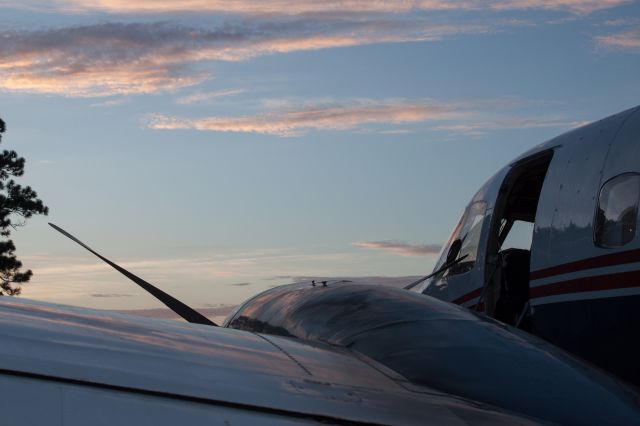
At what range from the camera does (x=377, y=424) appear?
133 inches

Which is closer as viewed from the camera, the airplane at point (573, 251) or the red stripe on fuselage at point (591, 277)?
the red stripe on fuselage at point (591, 277)

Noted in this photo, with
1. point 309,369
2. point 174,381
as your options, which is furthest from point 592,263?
point 174,381

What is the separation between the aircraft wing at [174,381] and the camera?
106 inches

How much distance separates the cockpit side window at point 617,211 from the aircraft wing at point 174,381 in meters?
4.67

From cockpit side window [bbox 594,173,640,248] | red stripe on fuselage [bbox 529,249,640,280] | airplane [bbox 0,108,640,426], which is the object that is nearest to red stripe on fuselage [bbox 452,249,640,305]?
red stripe on fuselage [bbox 529,249,640,280]

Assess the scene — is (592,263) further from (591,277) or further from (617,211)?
(617,211)

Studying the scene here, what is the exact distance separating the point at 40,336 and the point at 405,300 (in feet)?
11.2

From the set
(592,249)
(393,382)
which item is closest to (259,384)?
(393,382)

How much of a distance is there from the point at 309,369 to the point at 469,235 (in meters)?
8.06

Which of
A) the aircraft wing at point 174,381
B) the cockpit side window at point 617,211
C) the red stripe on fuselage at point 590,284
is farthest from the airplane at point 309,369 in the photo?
the cockpit side window at point 617,211

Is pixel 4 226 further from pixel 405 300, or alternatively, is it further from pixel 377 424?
pixel 377 424

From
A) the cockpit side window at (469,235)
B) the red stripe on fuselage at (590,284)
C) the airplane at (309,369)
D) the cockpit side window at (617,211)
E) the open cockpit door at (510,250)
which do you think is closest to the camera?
the airplane at (309,369)

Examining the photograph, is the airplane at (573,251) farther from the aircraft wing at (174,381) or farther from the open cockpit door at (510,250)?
the aircraft wing at (174,381)

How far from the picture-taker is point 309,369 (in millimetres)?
4570
